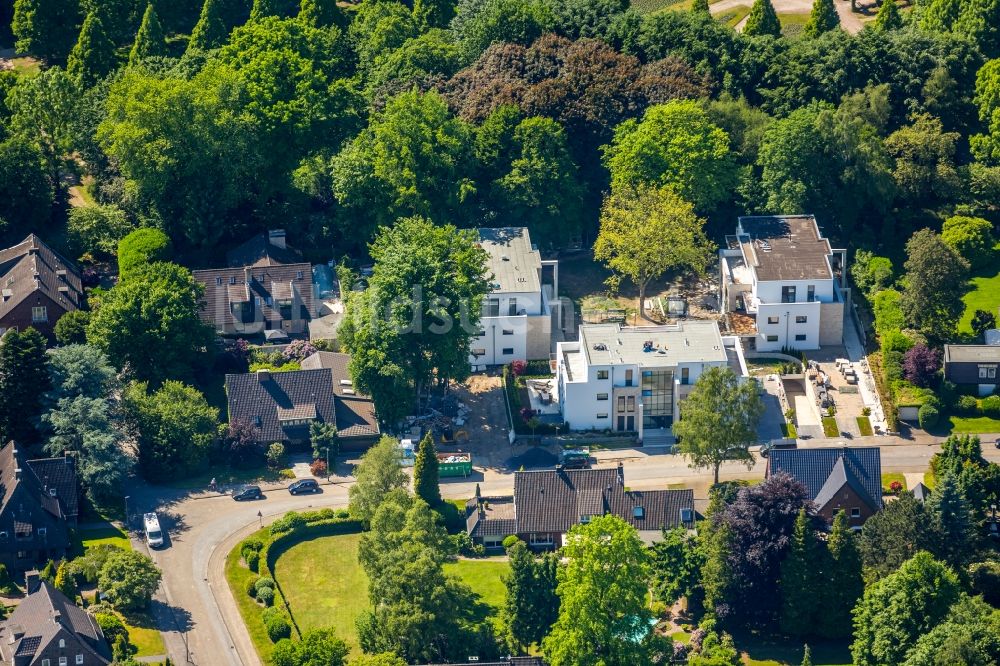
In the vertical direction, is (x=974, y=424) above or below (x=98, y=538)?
above

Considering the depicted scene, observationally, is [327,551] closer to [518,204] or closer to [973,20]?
[518,204]

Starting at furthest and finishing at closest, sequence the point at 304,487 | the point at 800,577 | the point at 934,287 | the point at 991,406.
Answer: the point at 934,287 < the point at 991,406 < the point at 304,487 < the point at 800,577

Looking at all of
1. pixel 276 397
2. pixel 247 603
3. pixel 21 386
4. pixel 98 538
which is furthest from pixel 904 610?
pixel 21 386

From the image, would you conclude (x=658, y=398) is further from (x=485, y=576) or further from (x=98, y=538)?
(x=98, y=538)

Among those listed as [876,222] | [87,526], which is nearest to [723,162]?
[876,222]

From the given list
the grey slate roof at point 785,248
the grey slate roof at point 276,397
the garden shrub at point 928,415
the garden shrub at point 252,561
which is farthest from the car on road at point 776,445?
the garden shrub at point 252,561

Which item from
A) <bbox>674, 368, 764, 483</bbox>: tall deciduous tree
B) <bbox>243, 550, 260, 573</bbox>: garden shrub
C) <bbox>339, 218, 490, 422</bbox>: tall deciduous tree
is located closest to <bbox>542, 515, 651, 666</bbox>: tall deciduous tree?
<bbox>674, 368, 764, 483</bbox>: tall deciduous tree

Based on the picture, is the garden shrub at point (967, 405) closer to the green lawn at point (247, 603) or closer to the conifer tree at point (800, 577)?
the conifer tree at point (800, 577)
